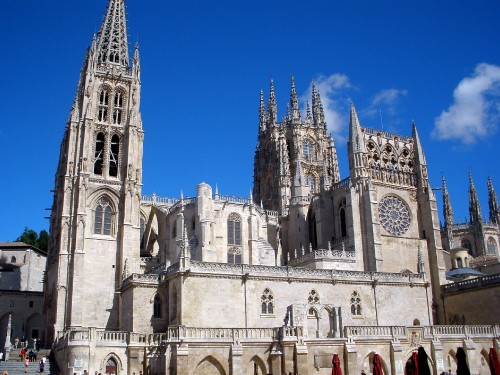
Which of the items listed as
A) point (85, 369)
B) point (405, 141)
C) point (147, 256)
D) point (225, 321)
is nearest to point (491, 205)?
point (405, 141)

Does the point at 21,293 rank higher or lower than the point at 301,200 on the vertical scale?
lower

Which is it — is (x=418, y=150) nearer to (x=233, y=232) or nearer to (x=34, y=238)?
(x=233, y=232)

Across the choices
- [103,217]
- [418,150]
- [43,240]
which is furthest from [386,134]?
[43,240]

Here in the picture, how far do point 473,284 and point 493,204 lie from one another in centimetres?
3610

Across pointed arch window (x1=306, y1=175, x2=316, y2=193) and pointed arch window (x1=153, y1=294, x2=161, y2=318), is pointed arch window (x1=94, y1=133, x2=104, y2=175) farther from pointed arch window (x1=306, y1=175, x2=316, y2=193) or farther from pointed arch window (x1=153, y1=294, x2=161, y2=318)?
pointed arch window (x1=306, y1=175, x2=316, y2=193)

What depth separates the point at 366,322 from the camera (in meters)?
41.2

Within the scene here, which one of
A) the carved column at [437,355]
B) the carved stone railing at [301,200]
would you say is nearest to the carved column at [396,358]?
the carved column at [437,355]

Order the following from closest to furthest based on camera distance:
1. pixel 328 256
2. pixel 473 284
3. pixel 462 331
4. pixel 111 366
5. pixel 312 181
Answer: pixel 111 366 → pixel 462 331 → pixel 473 284 → pixel 328 256 → pixel 312 181

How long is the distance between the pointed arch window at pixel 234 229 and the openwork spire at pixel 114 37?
18.5 m

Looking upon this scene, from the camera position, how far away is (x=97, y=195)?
157 ft

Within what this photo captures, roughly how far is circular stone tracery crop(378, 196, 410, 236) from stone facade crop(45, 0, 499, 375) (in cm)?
19

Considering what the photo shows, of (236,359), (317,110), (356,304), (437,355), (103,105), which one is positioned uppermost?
(317,110)

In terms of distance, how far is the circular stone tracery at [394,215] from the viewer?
50500mm

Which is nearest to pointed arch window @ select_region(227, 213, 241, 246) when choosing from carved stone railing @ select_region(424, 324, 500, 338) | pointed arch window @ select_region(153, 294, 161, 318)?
pointed arch window @ select_region(153, 294, 161, 318)
